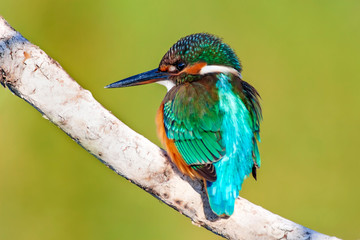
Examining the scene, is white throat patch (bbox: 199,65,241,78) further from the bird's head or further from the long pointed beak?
the long pointed beak

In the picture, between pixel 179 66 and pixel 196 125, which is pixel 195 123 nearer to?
pixel 196 125

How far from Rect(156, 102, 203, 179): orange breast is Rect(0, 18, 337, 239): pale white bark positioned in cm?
2

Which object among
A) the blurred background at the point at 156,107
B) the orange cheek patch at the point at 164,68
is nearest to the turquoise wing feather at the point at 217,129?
the orange cheek patch at the point at 164,68

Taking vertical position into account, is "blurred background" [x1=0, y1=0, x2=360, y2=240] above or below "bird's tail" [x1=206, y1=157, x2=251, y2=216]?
above

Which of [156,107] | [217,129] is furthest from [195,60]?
Result: [156,107]

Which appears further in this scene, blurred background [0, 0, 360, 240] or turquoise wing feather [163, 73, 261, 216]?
blurred background [0, 0, 360, 240]

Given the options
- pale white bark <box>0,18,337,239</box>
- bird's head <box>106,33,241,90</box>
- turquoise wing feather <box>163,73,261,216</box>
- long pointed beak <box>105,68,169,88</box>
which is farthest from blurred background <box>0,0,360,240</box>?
pale white bark <box>0,18,337,239</box>

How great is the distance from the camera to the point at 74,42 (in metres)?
2.46


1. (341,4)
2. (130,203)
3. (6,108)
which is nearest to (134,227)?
(130,203)

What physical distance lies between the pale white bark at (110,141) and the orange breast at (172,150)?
0.02 metres

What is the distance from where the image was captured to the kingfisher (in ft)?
4.92

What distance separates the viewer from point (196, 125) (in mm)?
1582

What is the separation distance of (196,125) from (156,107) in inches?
31.7

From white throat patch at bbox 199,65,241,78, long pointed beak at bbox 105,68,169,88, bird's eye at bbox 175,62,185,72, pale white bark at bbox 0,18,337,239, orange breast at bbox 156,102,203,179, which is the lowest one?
pale white bark at bbox 0,18,337,239
